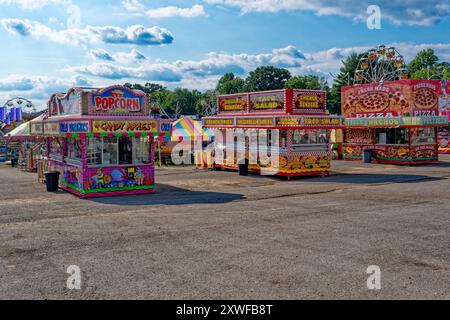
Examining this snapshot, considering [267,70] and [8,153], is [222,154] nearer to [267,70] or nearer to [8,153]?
[8,153]

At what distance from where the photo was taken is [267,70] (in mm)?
118438

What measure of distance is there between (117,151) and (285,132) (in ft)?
30.0

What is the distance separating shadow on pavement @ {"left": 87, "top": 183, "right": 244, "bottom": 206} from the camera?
55.9 ft

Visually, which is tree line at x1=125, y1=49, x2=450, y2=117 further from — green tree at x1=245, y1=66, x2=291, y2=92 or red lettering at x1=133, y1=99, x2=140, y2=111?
red lettering at x1=133, y1=99, x2=140, y2=111

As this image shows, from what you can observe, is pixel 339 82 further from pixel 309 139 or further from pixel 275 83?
pixel 309 139

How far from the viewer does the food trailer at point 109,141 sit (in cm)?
1828

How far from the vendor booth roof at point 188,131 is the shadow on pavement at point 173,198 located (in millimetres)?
14225

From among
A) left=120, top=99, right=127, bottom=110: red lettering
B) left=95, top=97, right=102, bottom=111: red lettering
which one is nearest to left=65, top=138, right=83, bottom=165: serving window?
left=95, top=97, right=102, bottom=111: red lettering

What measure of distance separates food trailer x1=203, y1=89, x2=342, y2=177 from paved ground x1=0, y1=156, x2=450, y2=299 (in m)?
4.58

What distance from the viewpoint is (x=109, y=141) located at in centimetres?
1898

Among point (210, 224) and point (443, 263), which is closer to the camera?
point (443, 263)
